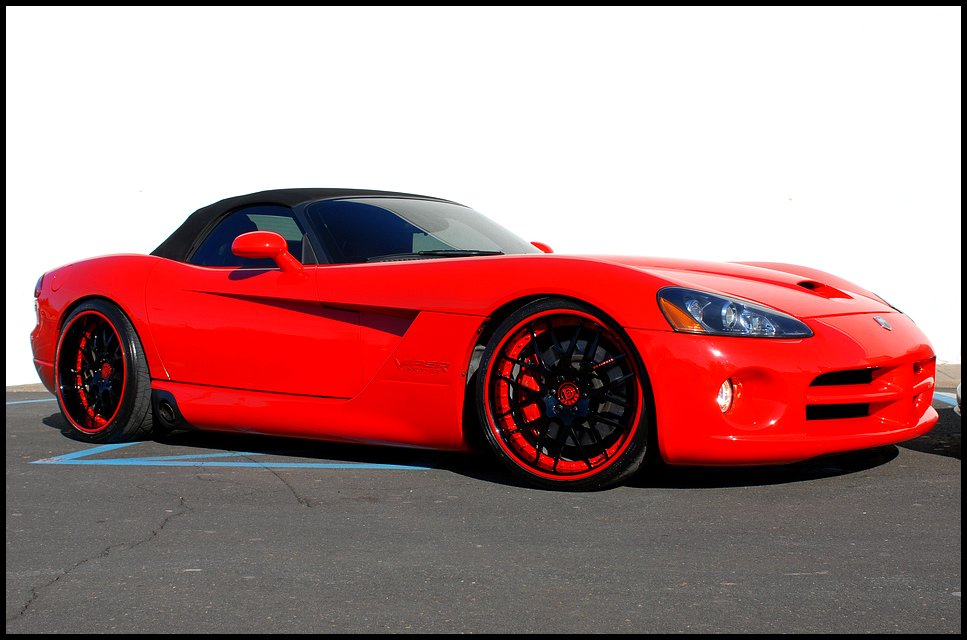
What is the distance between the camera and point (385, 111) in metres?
10.9

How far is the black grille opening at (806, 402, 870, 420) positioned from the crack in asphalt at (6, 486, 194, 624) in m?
2.23

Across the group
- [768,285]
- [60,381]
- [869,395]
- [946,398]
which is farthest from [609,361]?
[946,398]

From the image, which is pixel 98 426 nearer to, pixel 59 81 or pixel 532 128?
pixel 532 128

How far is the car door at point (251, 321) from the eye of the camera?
4809mm

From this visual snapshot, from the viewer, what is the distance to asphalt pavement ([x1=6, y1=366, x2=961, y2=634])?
8.87ft

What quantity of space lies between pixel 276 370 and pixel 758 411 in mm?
2124

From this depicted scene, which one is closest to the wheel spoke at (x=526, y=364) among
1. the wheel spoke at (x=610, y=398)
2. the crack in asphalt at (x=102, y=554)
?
the wheel spoke at (x=610, y=398)

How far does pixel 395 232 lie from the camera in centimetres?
515

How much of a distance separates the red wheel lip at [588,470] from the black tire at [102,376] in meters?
2.04

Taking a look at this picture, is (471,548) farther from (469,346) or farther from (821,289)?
(821,289)

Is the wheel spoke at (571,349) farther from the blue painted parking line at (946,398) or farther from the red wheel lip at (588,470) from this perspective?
the blue painted parking line at (946,398)

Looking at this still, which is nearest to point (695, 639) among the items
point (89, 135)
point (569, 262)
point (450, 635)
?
point (450, 635)

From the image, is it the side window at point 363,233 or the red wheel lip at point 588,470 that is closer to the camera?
the red wheel lip at point 588,470

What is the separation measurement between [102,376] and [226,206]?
3.47ft
